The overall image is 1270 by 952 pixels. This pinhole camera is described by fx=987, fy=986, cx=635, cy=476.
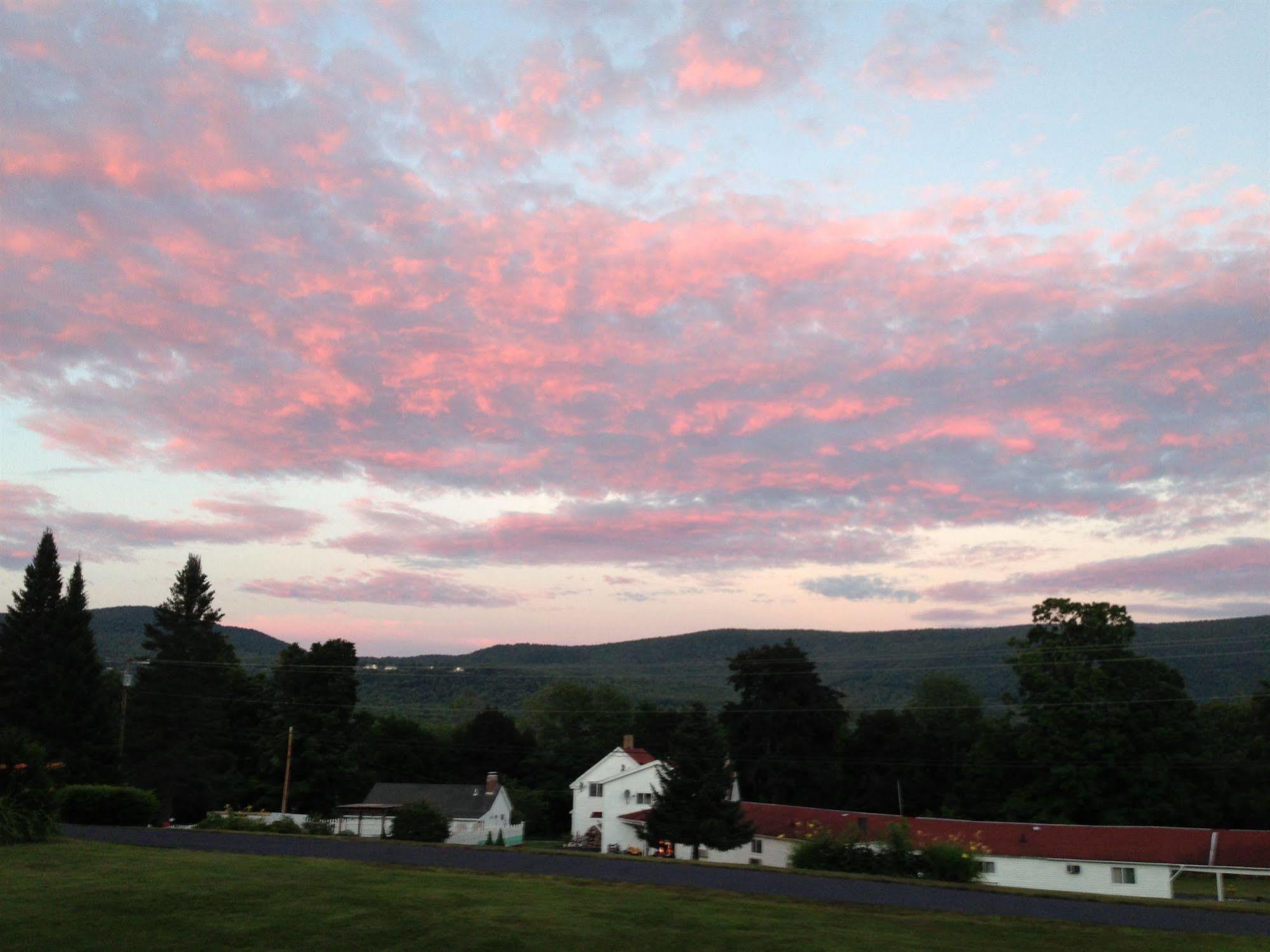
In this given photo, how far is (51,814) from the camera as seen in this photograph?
23.8 m

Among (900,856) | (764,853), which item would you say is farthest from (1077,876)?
(900,856)

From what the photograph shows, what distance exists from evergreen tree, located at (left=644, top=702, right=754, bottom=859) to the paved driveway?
2168 centimetres

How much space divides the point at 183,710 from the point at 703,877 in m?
52.0

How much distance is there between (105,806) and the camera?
→ 100ft

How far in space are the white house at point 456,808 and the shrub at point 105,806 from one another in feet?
128

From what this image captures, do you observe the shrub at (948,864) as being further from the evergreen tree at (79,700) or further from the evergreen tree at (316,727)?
the evergreen tree at (316,727)

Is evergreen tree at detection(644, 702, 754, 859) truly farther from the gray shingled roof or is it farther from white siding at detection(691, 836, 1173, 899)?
the gray shingled roof

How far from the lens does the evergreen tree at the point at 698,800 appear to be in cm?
4612

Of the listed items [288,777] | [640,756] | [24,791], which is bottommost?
[640,756]

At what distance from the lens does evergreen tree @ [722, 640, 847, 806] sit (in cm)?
8394

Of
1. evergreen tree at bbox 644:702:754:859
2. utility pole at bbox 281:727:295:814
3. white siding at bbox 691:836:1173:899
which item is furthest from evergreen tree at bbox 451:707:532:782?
white siding at bbox 691:836:1173:899

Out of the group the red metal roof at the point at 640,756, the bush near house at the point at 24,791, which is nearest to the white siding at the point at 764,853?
the red metal roof at the point at 640,756

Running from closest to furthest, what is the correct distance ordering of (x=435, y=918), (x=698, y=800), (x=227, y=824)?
(x=435, y=918) < (x=227, y=824) < (x=698, y=800)

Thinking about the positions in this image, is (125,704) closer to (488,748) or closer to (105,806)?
(105,806)
